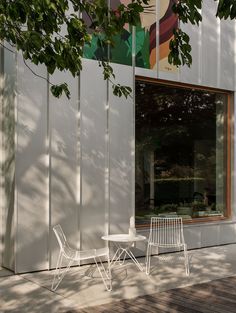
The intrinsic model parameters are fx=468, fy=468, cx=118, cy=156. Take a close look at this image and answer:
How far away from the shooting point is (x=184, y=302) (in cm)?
550

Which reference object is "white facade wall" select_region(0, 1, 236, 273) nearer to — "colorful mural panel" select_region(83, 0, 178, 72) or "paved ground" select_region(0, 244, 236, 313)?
"colorful mural panel" select_region(83, 0, 178, 72)

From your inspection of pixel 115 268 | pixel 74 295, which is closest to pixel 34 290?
pixel 74 295

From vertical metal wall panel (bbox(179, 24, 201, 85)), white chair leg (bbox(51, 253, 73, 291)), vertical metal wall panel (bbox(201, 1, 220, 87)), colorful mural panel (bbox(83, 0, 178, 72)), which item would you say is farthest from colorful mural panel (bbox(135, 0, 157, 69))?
white chair leg (bbox(51, 253, 73, 291))

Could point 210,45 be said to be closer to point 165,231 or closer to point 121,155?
point 121,155

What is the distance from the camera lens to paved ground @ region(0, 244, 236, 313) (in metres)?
5.31

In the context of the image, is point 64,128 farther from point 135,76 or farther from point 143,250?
point 143,250

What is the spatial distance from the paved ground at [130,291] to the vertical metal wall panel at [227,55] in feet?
13.3

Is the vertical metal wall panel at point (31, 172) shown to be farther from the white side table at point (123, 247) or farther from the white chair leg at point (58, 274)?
the white side table at point (123, 247)

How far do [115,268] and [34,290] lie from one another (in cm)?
165

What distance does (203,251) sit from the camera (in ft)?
29.3

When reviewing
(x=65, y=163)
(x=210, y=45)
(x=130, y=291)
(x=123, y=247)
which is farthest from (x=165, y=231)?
(x=210, y=45)

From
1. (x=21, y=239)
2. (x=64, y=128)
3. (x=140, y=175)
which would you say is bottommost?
(x=21, y=239)

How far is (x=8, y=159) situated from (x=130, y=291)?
2.76 meters

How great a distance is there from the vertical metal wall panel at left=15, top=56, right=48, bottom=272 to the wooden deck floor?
2052 mm
